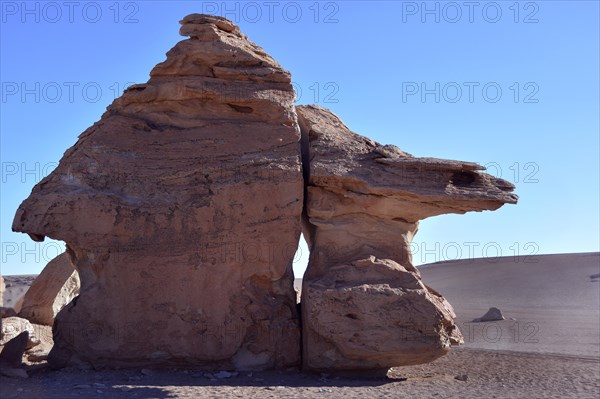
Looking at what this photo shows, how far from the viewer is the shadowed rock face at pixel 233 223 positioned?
32.1ft

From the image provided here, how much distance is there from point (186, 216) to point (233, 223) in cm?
69

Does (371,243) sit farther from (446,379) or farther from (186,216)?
(186,216)

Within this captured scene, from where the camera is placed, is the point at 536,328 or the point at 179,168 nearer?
the point at 179,168

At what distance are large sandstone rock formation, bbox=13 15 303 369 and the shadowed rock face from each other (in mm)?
20

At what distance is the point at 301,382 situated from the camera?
9.45m

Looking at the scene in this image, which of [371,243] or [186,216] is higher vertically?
[186,216]

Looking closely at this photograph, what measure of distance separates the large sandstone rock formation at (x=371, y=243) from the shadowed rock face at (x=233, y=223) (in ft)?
0.08

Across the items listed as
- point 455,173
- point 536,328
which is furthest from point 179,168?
point 536,328

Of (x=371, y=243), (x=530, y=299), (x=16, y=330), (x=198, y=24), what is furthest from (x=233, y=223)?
(x=530, y=299)

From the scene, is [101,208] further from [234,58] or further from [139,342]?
[234,58]

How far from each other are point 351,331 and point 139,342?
2.98 meters

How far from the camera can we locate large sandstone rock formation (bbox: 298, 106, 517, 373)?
31.9 ft

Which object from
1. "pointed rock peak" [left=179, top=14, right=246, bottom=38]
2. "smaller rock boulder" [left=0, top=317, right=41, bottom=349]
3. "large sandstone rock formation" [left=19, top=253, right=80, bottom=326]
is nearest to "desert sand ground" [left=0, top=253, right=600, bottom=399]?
"smaller rock boulder" [left=0, top=317, right=41, bottom=349]

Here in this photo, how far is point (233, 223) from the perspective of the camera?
33.3ft
